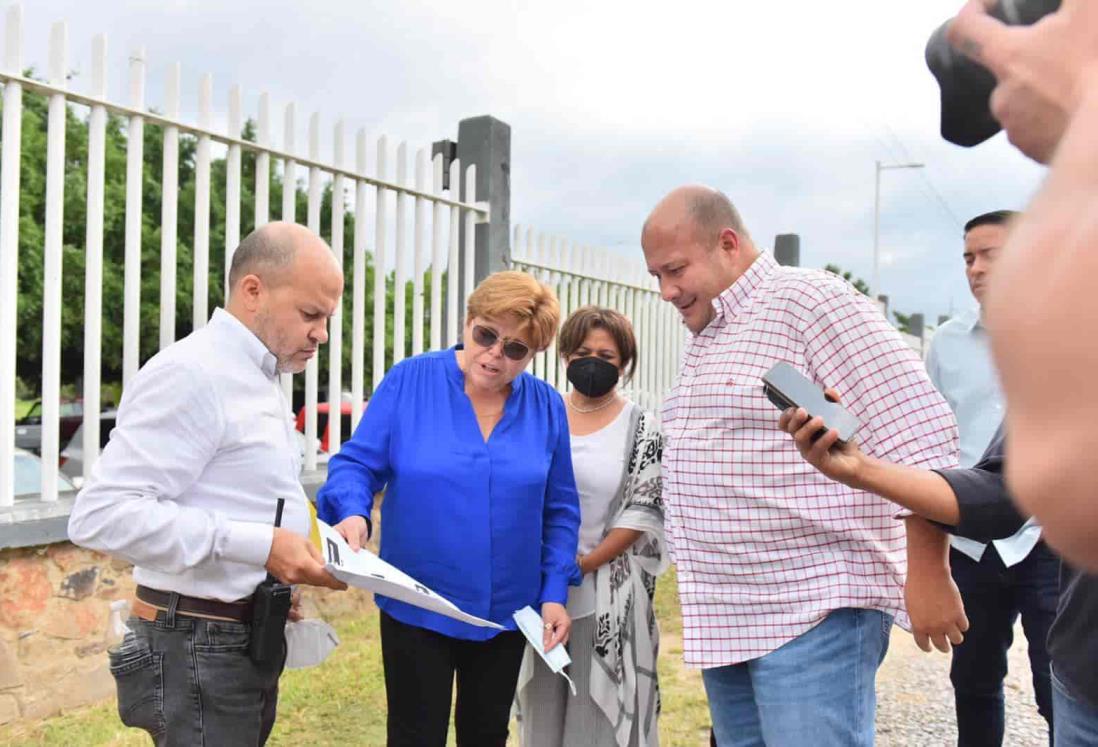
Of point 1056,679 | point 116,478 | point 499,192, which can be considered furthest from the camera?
point 499,192

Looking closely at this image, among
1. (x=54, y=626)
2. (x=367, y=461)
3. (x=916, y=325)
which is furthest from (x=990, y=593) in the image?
(x=916, y=325)

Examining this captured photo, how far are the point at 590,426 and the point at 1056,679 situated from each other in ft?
6.33

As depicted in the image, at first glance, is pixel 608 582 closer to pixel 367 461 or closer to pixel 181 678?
pixel 367 461

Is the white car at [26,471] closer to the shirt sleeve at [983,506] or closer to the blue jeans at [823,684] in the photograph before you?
the blue jeans at [823,684]

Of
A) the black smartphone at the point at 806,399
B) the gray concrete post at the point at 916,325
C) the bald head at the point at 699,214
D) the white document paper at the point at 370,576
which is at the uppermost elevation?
the gray concrete post at the point at 916,325

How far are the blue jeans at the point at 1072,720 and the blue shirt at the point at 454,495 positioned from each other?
57.0 inches

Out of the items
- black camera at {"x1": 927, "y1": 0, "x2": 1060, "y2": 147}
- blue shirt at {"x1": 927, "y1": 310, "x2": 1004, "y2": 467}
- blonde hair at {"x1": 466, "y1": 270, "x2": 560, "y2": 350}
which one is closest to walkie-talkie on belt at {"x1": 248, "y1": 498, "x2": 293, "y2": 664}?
blonde hair at {"x1": 466, "y1": 270, "x2": 560, "y2": 350}

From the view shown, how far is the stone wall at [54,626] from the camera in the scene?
3506 millimetres

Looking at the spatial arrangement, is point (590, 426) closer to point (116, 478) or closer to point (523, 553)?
point (523, 553)

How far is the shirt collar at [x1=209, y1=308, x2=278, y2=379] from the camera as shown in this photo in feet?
7.09

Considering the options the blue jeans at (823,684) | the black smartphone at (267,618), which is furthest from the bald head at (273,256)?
the blue jeans at (823,684)

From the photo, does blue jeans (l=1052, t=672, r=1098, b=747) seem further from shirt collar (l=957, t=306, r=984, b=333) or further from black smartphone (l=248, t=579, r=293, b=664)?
shirt collar (l=957, t=306, r=984, b=333)

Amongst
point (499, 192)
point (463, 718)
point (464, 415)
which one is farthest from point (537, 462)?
point (499, 192)

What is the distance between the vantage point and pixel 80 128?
17.5 m
